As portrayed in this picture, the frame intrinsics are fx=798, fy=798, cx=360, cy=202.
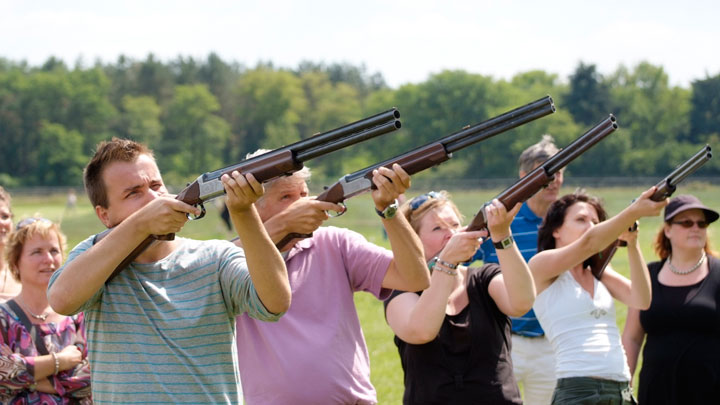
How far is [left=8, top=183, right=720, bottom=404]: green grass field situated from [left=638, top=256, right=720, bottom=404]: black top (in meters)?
3.71

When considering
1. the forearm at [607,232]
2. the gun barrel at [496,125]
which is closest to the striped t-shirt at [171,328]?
the gun barrel at [496,125]

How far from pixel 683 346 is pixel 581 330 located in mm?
1111

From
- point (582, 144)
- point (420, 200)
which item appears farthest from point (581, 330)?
point (420, 200)

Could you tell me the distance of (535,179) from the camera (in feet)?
17.1

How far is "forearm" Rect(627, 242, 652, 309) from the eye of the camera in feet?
19.9

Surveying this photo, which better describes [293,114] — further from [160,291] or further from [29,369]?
[160,291]

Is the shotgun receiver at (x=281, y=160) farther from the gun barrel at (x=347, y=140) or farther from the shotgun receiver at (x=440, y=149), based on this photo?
the shotgun receiver at (x=440, y=149)

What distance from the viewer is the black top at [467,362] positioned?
4.88m

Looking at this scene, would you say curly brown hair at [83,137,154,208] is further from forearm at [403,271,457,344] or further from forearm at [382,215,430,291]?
forearm at [403,271,457,344]

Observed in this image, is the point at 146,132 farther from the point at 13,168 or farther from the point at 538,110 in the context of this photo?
the point at 538,110

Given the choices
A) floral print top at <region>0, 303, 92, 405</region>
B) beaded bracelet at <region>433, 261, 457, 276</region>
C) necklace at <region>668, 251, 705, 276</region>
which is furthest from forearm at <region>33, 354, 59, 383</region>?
necklace at <region>668, 251, 705, 276</region>

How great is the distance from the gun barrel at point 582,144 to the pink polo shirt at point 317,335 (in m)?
1.49

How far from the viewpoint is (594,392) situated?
5.44 meters

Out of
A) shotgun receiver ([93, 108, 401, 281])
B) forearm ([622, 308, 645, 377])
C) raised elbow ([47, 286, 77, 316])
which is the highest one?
shotgun receiver ([93, 108, 401, 281])
